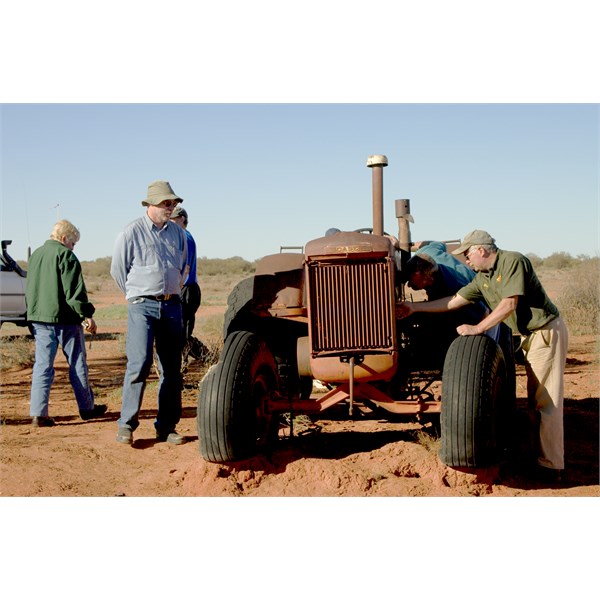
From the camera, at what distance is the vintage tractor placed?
496cm

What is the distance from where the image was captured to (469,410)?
4887mm

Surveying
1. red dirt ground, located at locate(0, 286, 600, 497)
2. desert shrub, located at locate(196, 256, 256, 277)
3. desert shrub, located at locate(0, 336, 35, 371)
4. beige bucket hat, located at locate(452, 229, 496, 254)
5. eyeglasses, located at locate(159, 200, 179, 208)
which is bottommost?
desert shrub, located at locate(196, 256, 256, 277)

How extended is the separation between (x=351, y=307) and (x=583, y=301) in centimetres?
1315

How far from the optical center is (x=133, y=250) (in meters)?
6.35

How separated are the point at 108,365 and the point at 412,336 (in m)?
7.22

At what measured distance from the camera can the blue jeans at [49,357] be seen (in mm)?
7293

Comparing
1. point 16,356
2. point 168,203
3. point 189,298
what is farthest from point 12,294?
point 168,203

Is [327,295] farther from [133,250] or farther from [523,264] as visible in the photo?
[133,250]

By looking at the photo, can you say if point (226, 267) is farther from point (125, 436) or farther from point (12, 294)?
point (125, 436)

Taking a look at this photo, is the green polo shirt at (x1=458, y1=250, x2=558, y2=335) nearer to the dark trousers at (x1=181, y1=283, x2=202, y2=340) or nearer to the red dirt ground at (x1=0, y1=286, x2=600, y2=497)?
the red dirt ground at (x1=0, y1=286, x2=600, y2=497)

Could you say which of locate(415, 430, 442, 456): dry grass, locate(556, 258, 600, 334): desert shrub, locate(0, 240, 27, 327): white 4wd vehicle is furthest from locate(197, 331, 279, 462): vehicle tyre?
locate(556, 258, 600, 334): desert shrub

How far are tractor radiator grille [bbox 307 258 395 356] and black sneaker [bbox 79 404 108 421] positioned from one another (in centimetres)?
317

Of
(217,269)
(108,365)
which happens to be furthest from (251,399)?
(217,269)

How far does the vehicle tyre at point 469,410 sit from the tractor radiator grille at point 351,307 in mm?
549
